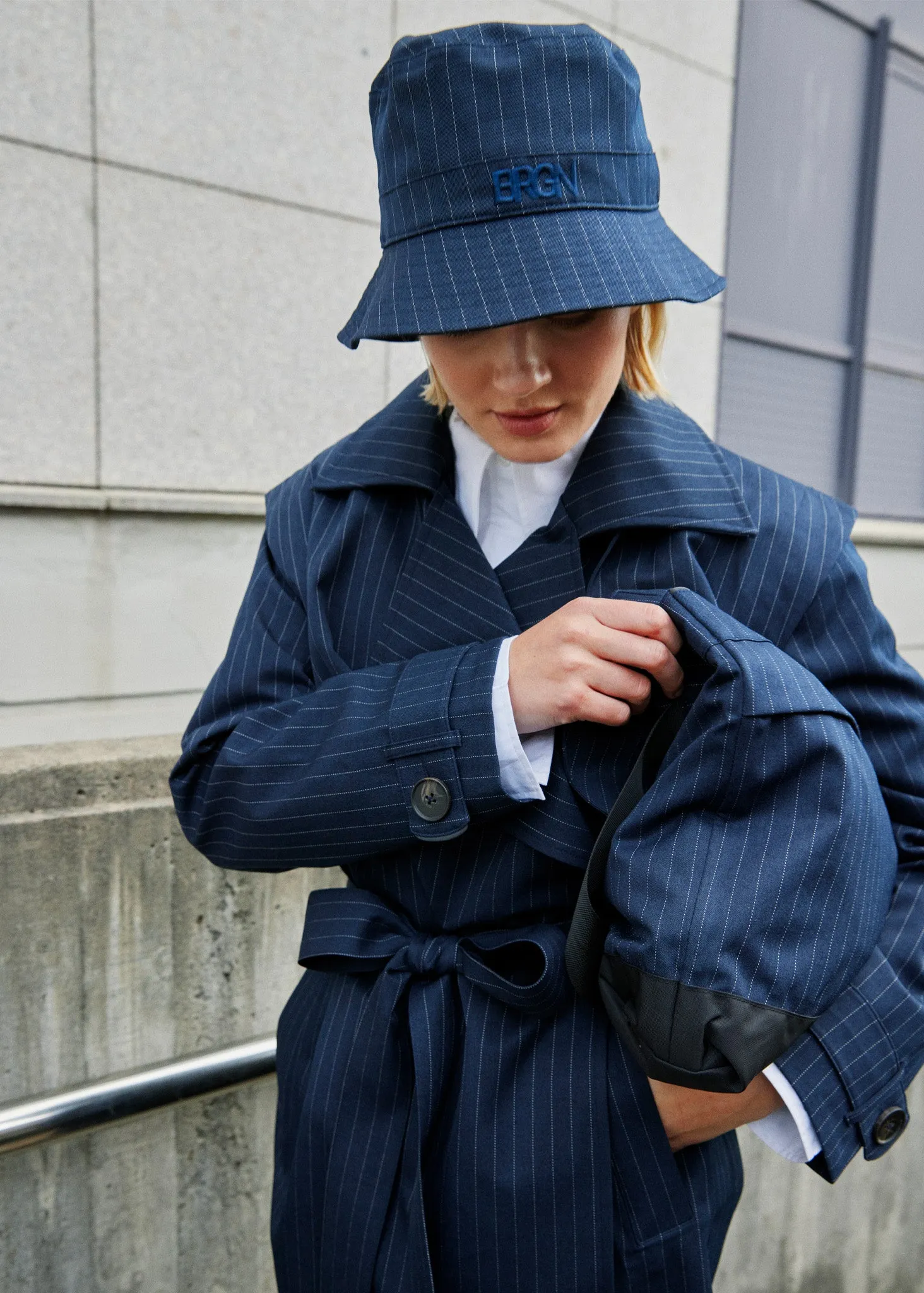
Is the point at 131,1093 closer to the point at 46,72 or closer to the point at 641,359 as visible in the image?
the point at 641,359

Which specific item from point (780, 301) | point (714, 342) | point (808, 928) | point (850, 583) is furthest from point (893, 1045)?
point (780, 301)

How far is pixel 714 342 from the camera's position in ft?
13.9

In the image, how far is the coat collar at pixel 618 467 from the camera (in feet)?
3.99

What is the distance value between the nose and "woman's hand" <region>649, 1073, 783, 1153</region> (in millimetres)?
786

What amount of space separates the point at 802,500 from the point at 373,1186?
1000 mm

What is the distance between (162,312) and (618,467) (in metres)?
2.04

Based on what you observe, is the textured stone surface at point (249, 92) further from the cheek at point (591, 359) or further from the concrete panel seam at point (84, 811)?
the cheek at point (591, 359)

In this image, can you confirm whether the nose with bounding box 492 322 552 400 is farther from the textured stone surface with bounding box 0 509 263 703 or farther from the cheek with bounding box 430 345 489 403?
the textured stone surface with bounding box 0 509 263 703

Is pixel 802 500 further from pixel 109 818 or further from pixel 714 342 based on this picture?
pixel 714 342

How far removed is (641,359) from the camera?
52.4 inches

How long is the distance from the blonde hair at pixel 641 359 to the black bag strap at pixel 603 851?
1.54 feet

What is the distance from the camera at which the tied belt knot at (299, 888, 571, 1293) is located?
3.96 feet

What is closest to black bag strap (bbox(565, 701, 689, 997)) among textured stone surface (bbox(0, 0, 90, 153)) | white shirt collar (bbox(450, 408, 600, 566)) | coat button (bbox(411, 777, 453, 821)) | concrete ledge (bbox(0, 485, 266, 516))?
coat button (bbox(411, 777, 453, 821))

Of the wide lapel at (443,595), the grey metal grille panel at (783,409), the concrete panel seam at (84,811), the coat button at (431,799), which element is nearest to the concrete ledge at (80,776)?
the concrete panel seam at (84,811)
